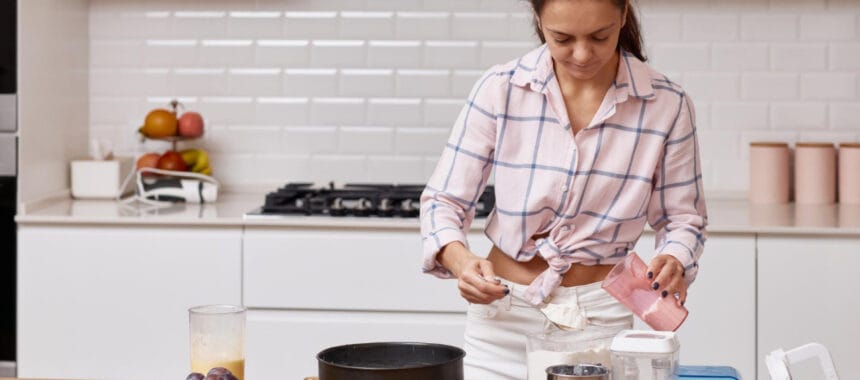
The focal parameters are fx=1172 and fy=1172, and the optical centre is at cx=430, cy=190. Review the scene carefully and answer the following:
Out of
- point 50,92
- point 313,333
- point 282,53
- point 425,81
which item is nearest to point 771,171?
point 425,81

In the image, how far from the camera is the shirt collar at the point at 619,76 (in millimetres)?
1943

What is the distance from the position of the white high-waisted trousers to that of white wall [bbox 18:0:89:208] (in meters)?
1.89

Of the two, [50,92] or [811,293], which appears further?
[50,92]

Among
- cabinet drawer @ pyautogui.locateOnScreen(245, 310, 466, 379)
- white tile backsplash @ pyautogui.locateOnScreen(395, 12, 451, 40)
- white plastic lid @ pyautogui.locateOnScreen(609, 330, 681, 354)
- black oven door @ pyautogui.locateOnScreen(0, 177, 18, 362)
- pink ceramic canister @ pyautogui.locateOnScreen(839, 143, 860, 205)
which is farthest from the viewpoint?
white tile backsplash @ pyautogui.locateOnScreen(395, 12, 451, 40)

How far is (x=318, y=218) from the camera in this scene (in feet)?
10.7

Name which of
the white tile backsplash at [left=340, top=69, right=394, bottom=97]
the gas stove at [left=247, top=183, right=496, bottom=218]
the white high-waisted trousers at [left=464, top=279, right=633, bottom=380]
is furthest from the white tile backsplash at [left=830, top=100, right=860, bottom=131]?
the white high-waisted trousers at [left=464, top=279, right=633, bottom=380]

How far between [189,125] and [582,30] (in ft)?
7.49

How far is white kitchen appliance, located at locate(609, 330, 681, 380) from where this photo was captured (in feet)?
4.47

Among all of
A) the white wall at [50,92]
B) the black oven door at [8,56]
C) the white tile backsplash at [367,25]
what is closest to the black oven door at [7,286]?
the white wall at [50,92]

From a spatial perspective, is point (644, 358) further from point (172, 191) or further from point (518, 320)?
point (172, 191)

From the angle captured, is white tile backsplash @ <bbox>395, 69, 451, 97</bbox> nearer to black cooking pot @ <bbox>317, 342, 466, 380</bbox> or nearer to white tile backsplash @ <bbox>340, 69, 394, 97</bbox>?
white tile backsplash @ <bbox>340, 69, 394, 97</bbox>

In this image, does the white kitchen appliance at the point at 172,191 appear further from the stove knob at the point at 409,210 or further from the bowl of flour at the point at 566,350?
the bowl of flour at the point at 566,350

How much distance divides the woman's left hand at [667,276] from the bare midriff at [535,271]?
0.20m

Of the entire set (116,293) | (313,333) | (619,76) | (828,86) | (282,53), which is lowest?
(313,333)
